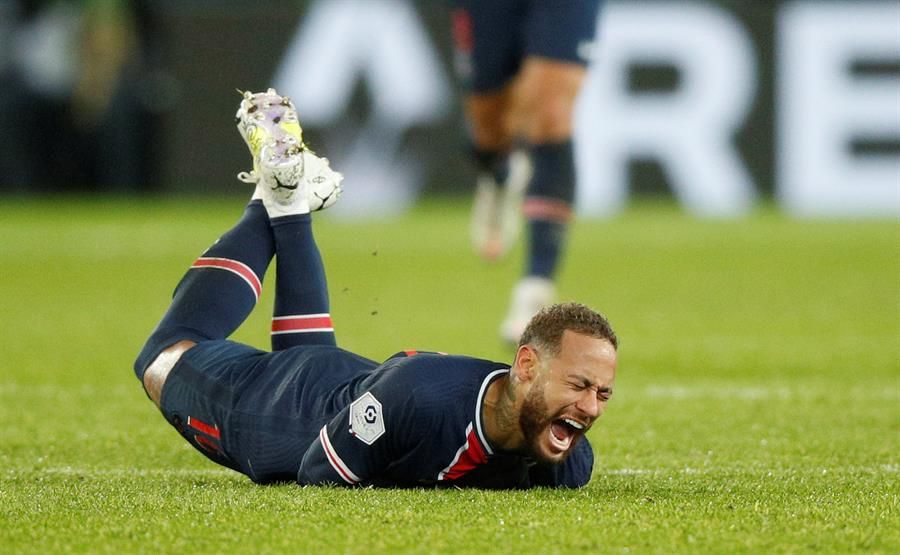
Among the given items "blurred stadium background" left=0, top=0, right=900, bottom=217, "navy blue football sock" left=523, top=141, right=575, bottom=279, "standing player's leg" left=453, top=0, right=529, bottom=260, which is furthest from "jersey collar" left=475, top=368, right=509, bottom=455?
"blurred stadium background" left=0, top=0, right=900, bottom=217

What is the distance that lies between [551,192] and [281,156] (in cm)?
229

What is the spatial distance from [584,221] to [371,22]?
2.43 meters

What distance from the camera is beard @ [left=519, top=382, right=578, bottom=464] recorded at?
11.1 feet

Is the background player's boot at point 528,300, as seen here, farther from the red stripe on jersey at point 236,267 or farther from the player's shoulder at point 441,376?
the player's shoulder at point 441,376

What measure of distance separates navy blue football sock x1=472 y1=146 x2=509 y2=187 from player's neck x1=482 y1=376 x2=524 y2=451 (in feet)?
14.3

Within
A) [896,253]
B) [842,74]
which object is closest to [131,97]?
[842,74]

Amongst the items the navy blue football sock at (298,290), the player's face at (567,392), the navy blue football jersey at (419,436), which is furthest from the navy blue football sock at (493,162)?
the player's face at (567,392)

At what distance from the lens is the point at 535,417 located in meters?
3.40

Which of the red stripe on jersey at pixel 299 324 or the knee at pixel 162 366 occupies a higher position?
the red stripe on jersey at pixel 299 324

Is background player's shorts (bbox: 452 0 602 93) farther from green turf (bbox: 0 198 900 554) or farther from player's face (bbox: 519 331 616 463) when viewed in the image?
player's face (bbox: 519 331 616 463)

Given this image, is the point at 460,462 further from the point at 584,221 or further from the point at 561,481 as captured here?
the point at 584,221

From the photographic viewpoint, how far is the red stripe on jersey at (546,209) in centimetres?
639

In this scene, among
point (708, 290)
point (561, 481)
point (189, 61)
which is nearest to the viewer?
point (561, 481)

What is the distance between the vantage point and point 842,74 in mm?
13203
